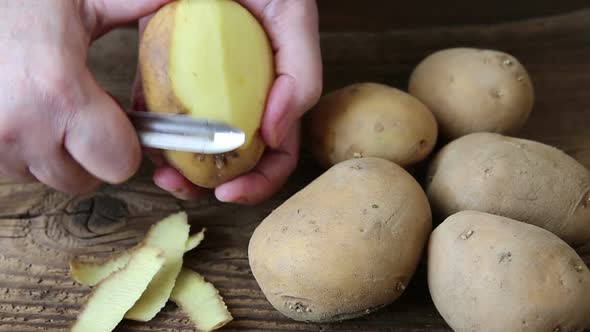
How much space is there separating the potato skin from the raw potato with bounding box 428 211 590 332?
6 cm

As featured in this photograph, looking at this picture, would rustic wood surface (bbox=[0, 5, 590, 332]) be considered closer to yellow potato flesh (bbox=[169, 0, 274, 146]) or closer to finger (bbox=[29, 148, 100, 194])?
finger (bbox=[29, 148, 100, 194])

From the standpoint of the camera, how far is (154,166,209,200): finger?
1.03m

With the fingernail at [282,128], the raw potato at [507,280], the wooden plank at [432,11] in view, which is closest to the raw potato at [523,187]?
the raw potato at [507,280]

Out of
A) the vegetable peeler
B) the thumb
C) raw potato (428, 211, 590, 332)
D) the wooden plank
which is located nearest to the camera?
raw potato (428, 211, 590, 332)

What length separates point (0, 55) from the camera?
0.90 meters

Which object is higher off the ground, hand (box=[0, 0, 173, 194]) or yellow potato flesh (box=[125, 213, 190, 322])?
hand (box=[0, 0, 173, 194])

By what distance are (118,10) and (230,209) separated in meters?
0.36

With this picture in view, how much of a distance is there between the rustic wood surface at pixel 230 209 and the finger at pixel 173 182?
0.05 metres

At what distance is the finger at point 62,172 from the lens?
0.94m

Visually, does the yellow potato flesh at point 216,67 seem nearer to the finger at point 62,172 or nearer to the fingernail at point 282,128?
the fingernail at point 282,128

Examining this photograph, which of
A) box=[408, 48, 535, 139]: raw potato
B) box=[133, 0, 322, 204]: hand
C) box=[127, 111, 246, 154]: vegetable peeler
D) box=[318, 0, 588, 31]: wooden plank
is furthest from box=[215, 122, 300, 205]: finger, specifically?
box=[318, 0, 588, 31]: wooden plank

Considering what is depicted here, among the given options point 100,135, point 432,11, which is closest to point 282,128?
point 100,135

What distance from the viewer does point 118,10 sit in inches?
40.4

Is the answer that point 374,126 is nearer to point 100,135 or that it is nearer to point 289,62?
point 289,62
